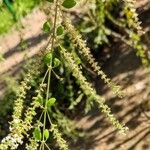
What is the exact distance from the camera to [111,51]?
17.9 ft

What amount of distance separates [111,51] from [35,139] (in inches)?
176

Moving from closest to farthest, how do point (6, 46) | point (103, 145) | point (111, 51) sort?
point (103, 145)
point (111, 51)
point (6, 46)

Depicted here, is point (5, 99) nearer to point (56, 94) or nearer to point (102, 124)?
point (56, 94)

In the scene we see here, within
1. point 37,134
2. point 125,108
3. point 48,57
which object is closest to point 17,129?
point 37,134

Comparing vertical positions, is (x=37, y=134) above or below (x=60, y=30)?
below

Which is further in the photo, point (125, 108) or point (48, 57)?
point (125, 108)

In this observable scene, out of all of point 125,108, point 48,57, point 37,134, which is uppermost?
point 125,108

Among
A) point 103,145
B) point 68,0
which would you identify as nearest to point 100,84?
point 103,145

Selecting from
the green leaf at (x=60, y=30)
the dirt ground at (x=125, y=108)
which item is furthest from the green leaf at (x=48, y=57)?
the dirt ground at (x=125, y=108)

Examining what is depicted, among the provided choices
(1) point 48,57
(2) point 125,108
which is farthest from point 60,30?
(2) point 125,108

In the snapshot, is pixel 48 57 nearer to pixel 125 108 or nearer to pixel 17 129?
pixel 17 129

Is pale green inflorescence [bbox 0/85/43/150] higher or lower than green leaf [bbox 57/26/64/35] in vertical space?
lower

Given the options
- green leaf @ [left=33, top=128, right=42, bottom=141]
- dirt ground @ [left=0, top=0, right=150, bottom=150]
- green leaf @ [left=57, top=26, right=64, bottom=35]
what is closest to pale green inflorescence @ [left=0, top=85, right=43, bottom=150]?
green leaf @ [left=33, top=128, right=42, bottom=141]

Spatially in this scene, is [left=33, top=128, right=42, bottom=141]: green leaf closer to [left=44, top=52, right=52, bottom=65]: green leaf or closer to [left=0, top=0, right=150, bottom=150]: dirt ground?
[left=44, top=52, right=52, bottom=65]: green leaf
